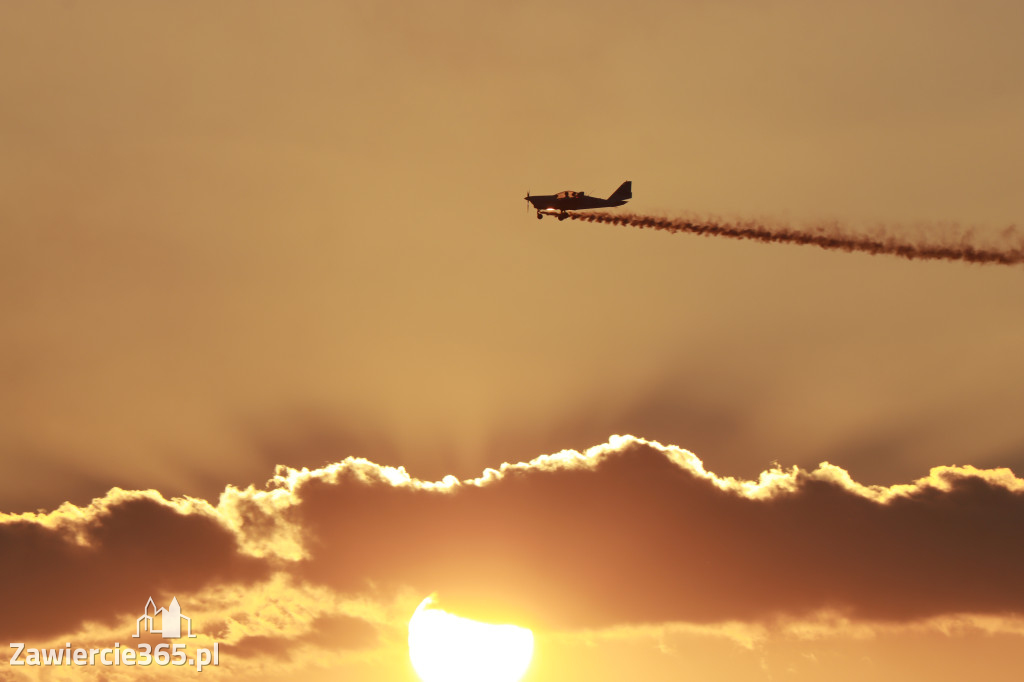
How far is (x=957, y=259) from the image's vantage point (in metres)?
130

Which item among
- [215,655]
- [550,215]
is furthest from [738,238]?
[215,655]

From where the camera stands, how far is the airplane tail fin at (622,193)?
560 ft

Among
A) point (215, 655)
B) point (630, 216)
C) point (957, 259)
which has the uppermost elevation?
point (630, 216)

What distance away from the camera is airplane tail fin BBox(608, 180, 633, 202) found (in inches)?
6718

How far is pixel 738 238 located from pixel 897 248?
18469mm

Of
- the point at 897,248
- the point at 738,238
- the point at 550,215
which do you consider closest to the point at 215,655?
the point at 550,215

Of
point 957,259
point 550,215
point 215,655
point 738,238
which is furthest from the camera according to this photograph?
point 215,655

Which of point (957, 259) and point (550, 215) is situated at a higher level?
point (550, 215)

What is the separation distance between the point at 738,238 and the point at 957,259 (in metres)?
25.2

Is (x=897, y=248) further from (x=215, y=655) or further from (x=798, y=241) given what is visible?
(x=215, y=655)

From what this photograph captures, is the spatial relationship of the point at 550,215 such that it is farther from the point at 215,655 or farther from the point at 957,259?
the point at 215,655

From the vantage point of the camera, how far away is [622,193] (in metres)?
173

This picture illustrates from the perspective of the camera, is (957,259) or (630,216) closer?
(957,259)

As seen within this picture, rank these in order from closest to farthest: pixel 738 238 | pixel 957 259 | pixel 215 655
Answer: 1. pixel 957 259
2. pixel 738 238
3. pixel 215 655
